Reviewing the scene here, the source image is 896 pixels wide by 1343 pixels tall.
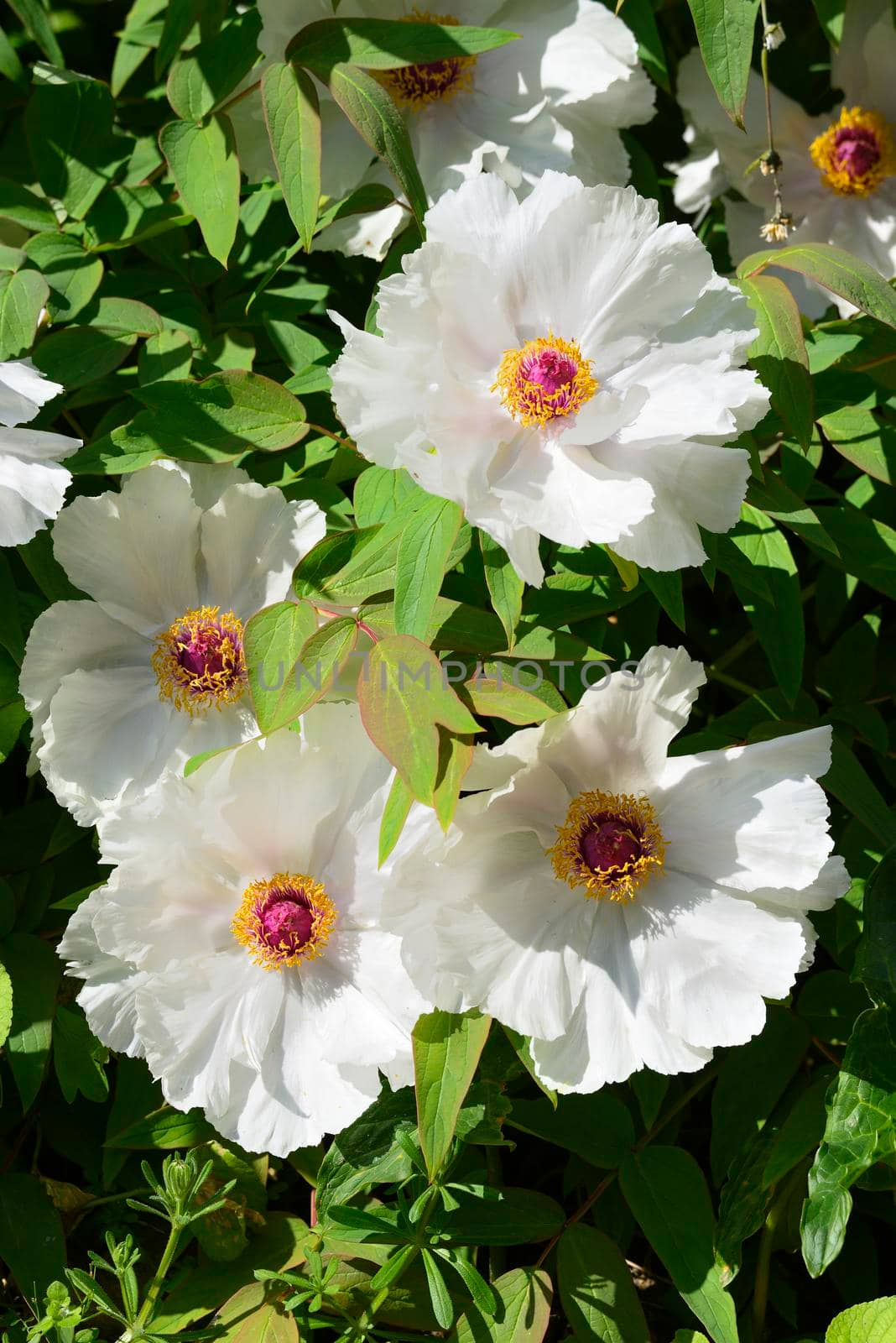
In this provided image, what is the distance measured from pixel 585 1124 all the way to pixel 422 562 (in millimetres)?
699

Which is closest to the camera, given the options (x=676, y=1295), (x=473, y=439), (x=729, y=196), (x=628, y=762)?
(x=473, y=439)

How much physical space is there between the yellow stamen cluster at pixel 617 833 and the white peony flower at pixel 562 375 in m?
0.29

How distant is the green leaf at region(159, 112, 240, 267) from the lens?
138 cm

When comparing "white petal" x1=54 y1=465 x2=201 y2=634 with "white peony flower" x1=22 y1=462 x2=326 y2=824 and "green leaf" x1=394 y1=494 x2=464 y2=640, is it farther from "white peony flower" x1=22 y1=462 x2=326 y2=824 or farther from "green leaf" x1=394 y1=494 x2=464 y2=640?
"green leaf" x1=394 y1=494 x2=464 y2=640

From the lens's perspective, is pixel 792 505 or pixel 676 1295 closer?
pixel 792 505

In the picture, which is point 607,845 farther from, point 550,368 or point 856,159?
point 856,159

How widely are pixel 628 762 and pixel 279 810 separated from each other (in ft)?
1.15

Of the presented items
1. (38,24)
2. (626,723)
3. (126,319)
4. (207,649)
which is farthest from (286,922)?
(38,24)

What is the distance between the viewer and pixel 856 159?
1.83m

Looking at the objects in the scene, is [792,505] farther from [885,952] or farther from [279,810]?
[279,810]

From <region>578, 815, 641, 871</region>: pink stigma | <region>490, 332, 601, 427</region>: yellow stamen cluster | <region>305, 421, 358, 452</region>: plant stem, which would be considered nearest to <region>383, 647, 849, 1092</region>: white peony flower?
<region>578, 815, 641, 871</region>: pink stigma

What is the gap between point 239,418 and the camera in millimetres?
1317

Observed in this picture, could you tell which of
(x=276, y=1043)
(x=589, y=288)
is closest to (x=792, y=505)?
(x=589, y=288)

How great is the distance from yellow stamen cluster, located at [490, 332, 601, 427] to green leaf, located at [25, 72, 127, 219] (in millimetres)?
678
